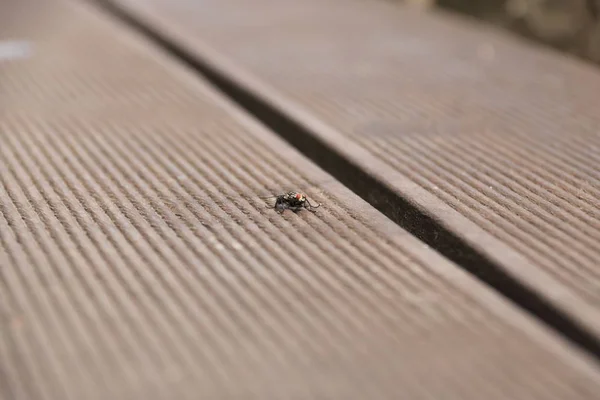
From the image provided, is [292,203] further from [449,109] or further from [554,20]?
[554,20]

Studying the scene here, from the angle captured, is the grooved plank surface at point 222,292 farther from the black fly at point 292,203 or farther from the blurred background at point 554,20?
the blurred background at point 554,20

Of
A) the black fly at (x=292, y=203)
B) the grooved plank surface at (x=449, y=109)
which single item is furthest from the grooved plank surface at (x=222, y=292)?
the grooved plank surface at (x=449, y=109)

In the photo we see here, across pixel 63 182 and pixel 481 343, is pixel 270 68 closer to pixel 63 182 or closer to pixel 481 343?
pixel 63 182

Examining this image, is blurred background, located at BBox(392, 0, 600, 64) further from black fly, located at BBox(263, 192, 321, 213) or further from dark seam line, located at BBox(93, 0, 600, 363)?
black fly, located at BBox(263, 192, 321, 213)

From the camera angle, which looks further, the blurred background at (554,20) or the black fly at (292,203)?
the blurred background at (554,20)

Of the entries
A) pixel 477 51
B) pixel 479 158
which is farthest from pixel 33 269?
pixel 477 51

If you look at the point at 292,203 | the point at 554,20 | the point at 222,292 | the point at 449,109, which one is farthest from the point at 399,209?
the point at 554,20
